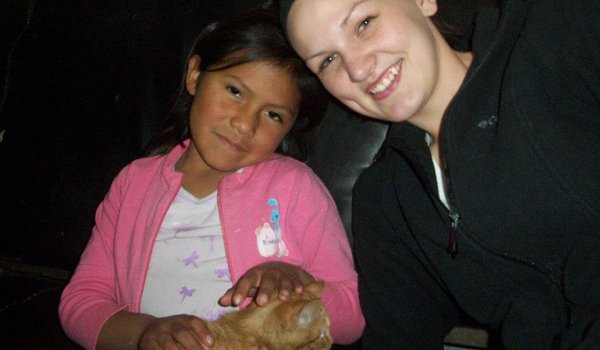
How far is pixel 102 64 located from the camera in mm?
1498

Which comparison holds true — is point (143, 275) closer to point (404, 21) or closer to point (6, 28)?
point (404, 21)

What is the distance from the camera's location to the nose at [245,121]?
3.74 ft

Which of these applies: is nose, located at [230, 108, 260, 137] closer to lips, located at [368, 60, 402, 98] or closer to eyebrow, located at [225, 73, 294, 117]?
eyebrow, located at [225, 73, 294, 117]

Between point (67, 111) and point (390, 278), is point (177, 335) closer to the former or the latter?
point (390, 278)

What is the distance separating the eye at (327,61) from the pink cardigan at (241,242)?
1.09ft

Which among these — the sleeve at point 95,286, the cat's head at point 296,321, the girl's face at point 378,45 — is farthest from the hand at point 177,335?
the girl's face at point 378,45

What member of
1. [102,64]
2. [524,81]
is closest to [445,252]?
[524,81]

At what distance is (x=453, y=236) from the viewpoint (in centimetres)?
100

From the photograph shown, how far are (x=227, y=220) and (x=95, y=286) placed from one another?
38cm

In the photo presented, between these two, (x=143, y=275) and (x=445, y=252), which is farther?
(x=143, y=275)

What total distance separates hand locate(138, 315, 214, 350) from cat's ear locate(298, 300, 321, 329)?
170mm

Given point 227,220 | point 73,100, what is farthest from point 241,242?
point 73,100


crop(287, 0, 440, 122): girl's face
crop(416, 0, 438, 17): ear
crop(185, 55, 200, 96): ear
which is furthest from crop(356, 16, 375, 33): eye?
crop(185, 55, 200, 96): ear

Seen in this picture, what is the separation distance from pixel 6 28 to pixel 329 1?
4.00 feet
